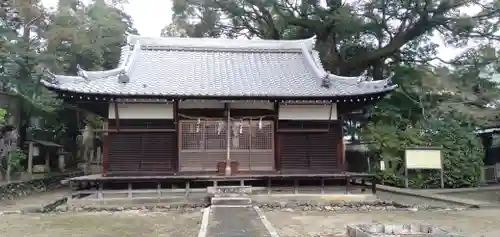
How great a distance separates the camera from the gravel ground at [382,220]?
9.10m

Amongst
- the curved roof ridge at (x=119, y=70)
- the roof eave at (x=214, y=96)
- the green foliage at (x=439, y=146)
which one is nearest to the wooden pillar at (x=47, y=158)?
the curved roof ridge at (x=119, y=70)

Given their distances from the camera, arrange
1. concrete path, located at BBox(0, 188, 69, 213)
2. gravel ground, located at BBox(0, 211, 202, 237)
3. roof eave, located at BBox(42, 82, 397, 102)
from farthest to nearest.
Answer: roof eave, located at BBox(42, 82, 397, 102)
concrete path, located at BBox(0, 188, 69, 213)
gravel ground, located at BBox(0, 211, 202, 237)

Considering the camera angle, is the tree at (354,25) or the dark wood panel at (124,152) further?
the tree at (354,25)

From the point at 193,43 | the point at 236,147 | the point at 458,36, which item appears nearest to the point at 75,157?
the point at 193,43

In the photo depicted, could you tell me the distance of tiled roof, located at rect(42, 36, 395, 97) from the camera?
47.2ft

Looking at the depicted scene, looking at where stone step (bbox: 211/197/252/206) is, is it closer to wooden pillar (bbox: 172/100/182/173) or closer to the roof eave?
wooden pillar (bbox: 172/100/182/173)

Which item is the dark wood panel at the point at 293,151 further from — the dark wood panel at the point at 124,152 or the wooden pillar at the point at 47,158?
the wooden pillar at the point at 47,158

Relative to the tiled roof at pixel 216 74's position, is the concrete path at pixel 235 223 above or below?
below

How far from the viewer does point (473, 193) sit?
16.8 metres

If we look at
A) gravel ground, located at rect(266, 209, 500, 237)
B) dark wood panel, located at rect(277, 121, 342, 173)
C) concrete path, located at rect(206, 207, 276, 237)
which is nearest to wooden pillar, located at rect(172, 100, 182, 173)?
dark wood panel, located at rect(277, 121, 342, 173)

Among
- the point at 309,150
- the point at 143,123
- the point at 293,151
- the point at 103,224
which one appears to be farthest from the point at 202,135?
the point at 103,224

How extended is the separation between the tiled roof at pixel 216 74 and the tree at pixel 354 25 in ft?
23.8

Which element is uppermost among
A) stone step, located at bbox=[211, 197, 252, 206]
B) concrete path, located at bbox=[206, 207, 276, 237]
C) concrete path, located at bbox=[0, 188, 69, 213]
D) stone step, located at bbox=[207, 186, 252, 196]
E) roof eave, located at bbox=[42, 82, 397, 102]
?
roof eave, located at bbox=[42, 82, 397, 102]

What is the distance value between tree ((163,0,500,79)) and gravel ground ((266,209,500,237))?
14714 millimetres
